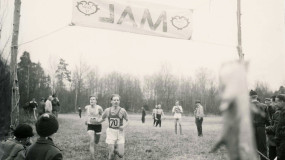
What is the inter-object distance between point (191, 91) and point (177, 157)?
240 ft

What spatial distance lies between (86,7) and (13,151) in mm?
5065

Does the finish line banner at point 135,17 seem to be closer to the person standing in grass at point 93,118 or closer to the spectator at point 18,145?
the person standing in grass at point 93,118

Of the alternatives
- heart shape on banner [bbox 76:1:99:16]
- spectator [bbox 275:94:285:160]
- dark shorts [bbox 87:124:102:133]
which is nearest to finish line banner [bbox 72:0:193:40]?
heart shape on banner [bbox 76:1:99:16]

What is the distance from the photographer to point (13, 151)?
13.6 ft

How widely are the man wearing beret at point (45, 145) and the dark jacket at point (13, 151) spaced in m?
0.45

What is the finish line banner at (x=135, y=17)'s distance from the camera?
8.41 metres

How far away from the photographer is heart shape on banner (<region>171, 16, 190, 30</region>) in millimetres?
9227

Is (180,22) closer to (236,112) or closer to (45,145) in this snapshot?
(45,145)

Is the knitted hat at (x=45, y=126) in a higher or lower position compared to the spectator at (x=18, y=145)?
higher

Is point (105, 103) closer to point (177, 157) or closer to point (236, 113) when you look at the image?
point (177, 157)

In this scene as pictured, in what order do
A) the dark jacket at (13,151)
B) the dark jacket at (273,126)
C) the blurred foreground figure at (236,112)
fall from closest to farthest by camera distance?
1. the blurred foreground figure at (236,112)
2. the dark jacket at (13,151)
3. the dark jacket at (273,126)

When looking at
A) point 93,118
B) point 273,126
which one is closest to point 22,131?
point 273,126

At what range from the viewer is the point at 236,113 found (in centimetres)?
134

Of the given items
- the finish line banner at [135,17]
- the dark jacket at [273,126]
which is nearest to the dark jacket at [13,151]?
the finish line banner at [135,17]
